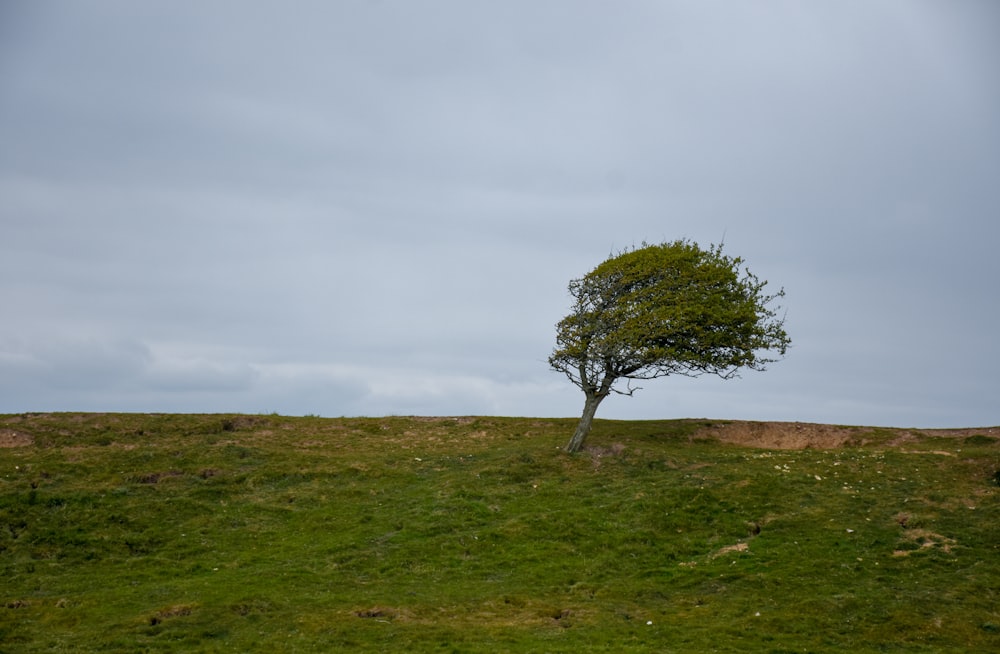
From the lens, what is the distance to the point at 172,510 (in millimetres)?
37812

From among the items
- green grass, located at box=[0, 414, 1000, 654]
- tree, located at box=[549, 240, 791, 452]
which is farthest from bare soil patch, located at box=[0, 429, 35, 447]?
tree, located at box=[549, 240, 791, 452]

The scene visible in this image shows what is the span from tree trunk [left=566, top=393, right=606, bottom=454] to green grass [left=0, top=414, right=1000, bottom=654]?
1161mm

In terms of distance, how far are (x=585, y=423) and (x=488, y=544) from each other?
47.2ft

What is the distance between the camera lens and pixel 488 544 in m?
33.1

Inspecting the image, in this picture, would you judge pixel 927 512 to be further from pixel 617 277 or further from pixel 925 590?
pixel 617 277

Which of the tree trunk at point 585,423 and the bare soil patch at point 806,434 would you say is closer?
the tree trunk at point 585,423

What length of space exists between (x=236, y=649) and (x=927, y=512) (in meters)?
28.8

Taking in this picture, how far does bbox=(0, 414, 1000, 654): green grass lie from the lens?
2431cm

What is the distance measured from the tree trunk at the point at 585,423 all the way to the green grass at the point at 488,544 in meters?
1.16

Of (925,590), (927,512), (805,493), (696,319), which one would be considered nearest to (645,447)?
(696,319)

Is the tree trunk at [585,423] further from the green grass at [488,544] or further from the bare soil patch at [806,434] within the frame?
the bare soil patch at [806,434]

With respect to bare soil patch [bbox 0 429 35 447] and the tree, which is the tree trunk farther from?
bare soil patch [bbox 0 429 35 447]

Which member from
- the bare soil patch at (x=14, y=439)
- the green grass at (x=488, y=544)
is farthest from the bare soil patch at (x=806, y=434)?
the bare soil patch at (x=14, y=439)

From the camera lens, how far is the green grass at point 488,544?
24.3 metres
